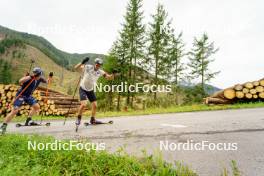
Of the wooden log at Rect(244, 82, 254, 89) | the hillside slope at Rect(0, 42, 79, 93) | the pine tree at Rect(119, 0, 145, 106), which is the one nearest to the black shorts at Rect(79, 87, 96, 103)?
the wooden log at Rect(244, 82, 254, 89)

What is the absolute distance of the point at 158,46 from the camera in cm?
3281

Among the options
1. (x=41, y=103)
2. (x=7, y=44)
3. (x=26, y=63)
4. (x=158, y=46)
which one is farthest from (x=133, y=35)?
(x=7, y=44)

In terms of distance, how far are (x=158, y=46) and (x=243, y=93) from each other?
18.5 m

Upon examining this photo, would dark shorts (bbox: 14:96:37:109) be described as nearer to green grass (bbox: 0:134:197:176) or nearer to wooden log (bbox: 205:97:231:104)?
green grass (bbox: 0:134:197:176)

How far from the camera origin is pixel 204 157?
430 cm

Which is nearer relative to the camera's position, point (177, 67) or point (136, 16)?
point (136, 16)

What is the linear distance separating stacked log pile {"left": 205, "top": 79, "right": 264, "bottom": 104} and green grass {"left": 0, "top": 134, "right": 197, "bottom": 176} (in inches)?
479

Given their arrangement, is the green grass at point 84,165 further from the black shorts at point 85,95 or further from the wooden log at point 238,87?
the wooden log at point 238,87

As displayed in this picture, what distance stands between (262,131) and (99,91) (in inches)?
1075

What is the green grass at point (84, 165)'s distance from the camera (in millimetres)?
3799

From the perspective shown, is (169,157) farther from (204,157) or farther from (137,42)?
(137,42)

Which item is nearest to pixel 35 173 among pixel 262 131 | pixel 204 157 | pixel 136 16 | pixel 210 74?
pixel 204 157

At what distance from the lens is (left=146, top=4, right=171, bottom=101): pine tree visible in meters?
32.8

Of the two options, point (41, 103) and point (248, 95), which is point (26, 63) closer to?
point (41, 103)
